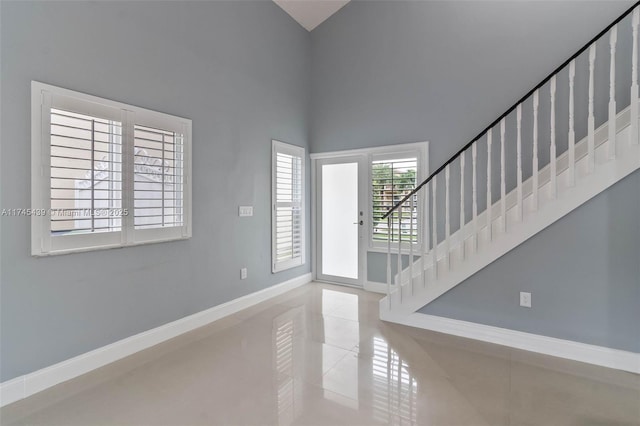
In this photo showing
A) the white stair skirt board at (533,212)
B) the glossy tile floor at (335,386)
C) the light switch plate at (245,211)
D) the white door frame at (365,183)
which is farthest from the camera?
the white door frame at (365,183)

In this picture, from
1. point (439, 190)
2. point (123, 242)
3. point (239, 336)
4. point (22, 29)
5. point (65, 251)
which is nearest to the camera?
point (22, 29)

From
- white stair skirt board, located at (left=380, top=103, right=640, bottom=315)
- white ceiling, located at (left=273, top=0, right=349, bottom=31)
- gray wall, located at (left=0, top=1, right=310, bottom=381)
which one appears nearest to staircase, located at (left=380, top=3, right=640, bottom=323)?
white stair skirt board, located at (left=380, top=103, right=640, bottom=315)

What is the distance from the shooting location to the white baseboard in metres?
2.44

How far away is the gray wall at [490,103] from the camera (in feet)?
8.23

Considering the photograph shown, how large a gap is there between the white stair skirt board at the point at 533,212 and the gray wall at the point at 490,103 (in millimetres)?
97

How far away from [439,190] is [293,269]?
2396 millimetres

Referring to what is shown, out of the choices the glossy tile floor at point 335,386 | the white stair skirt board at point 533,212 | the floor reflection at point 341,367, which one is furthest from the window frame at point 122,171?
the white stair skirt board at point 533,212

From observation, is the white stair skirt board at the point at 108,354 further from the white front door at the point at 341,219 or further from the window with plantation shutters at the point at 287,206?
the white front door at the point at 341,219

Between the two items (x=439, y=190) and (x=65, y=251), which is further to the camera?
(x=439, y=190)

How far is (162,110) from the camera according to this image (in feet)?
9.64

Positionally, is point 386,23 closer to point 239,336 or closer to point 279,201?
point 279,201

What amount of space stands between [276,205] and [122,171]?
6.76 feet

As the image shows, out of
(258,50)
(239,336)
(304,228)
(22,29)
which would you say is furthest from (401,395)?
(258,50)

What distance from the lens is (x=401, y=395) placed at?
6.96 feet
